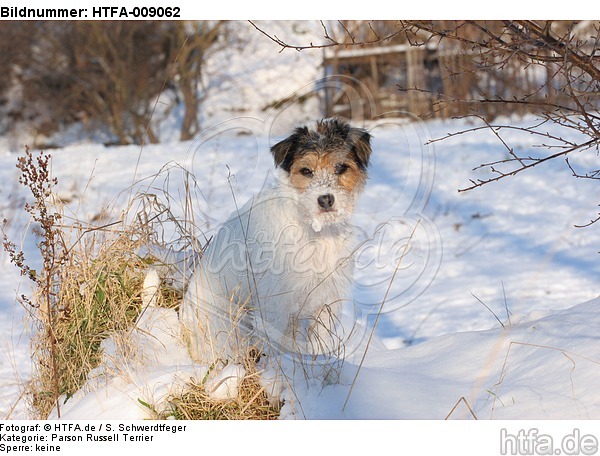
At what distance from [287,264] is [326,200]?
0.39m

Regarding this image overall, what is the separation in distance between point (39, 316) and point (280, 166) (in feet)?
5.02

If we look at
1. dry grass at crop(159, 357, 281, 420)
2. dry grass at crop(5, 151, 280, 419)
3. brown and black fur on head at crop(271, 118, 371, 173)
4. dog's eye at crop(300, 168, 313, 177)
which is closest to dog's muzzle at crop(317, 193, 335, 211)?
dog's eye at crop(300, 168, 313, 177)

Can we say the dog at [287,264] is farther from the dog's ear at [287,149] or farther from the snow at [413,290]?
the snow at [413,290]

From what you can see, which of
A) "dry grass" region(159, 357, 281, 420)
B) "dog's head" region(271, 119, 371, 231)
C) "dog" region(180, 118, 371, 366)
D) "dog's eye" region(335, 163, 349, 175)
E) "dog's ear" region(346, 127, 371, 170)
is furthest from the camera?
"dog's ear" region(346, 127, 371, 170)

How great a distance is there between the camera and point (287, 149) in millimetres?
4035

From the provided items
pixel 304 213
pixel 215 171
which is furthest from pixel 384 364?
pixel 215 171

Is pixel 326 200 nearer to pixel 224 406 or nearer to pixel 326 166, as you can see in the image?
pixel 326 166

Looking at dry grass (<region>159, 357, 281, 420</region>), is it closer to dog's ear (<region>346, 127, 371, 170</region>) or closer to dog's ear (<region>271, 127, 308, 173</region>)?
dog's ear (<region>271, 127, 308, 173</region>)

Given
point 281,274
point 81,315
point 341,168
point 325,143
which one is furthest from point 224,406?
point 325,143

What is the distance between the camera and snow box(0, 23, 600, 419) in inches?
123

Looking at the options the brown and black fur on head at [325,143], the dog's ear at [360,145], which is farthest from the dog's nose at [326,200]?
the dog's ear at [360,145]

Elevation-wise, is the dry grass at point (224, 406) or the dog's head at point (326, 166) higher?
the dog's head at point (326, 166)

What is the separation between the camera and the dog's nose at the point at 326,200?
3732 mm
